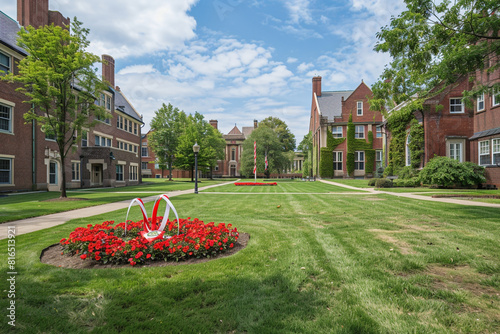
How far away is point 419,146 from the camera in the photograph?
2234cm

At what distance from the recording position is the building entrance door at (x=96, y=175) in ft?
92.6

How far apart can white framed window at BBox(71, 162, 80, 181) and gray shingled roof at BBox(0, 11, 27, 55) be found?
10393 millimetres

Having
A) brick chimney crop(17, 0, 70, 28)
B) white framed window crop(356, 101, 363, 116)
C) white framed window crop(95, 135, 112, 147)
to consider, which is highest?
brick chimney crop(17, 0, 70, 28)

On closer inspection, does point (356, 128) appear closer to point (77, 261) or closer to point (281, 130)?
point (281, 130)

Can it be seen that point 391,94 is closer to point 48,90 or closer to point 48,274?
point 48,274

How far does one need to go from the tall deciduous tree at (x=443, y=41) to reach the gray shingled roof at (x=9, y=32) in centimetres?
2277

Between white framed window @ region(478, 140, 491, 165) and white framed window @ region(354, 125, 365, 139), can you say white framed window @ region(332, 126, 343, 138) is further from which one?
white framed window @ region(478, 140, 491, 165)

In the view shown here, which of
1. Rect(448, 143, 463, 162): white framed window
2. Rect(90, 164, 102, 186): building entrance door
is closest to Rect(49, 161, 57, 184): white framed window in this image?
Rect(90, 164, 102, 186): building entrance door

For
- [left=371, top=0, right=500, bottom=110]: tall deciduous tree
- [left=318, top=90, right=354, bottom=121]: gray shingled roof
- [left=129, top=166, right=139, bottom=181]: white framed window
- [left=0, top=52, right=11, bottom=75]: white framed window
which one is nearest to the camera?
[left=371, top=0, right=500, bottom=110]: tall deciduous tree

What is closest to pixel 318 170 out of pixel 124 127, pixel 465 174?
pixel 465 174

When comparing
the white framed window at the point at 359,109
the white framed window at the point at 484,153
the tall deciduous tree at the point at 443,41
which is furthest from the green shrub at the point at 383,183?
the white framed window at the point at 359,109

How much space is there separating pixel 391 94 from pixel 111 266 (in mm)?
10928

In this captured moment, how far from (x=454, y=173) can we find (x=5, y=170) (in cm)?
2971

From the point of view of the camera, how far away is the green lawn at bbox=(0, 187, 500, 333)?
264cm
